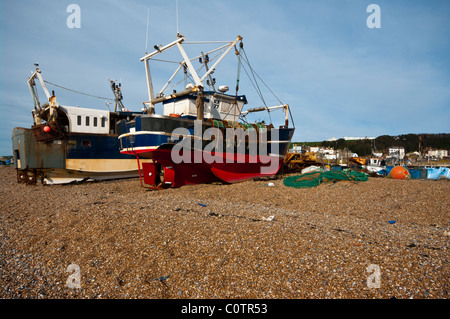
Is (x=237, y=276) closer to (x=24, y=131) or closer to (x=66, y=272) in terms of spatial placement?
(x=66, y=272)

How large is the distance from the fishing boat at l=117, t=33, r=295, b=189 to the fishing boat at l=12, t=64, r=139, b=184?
1.91 m

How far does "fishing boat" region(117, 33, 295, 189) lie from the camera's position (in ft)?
39.9

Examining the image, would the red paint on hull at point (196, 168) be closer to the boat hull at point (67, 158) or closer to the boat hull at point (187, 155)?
the boat hull at point (187, 155)

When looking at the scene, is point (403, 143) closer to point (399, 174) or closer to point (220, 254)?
point (399, 174)

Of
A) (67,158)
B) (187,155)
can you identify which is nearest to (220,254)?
(187,155)

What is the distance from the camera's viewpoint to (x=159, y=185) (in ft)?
42.8

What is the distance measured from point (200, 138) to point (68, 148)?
369 inches

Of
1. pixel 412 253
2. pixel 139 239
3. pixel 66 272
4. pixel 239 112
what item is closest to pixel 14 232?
pixel 66 272

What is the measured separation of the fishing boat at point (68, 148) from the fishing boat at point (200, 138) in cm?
191

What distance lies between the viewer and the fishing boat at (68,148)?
49.0 ft

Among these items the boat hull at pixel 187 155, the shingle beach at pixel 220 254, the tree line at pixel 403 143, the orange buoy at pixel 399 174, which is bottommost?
the shingle beach at pixel 220 254

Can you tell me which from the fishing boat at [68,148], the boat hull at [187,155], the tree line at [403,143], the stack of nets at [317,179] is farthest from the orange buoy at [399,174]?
the tree line at [403,143]

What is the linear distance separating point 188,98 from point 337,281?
1431 cm

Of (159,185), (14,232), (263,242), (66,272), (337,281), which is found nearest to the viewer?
(337,281)
